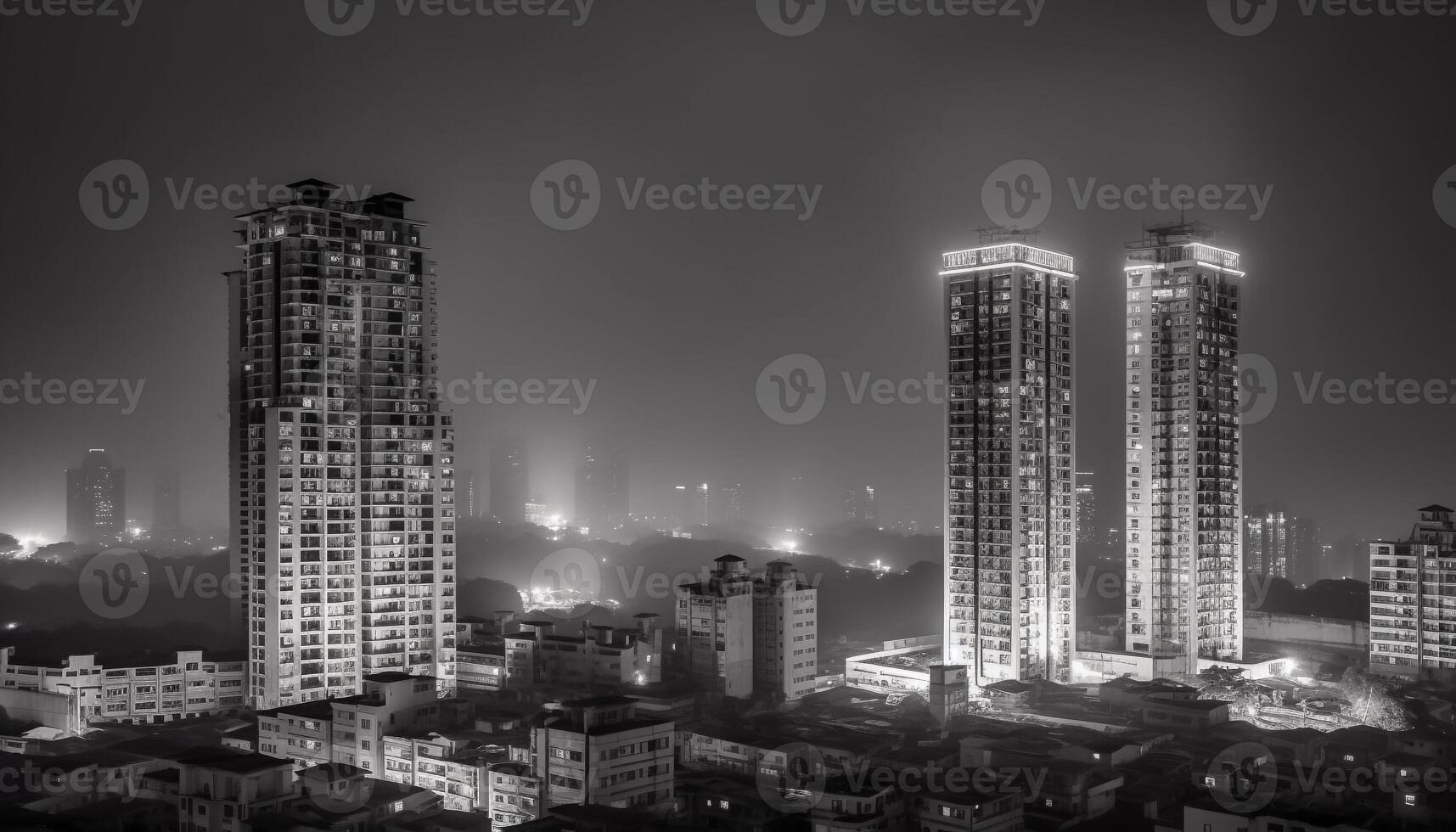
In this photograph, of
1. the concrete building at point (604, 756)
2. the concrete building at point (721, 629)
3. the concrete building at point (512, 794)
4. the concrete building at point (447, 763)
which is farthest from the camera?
the concrete building at point (721, 629)

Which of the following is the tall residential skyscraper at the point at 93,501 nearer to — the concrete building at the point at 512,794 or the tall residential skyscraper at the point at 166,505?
the tall residential skyscraper at the point at 166,505

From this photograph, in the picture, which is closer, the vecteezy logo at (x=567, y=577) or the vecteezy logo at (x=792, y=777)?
the vecteezy logo at (x=792, y=777)

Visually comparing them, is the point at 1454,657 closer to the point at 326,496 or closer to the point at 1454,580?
the point at 1454,580

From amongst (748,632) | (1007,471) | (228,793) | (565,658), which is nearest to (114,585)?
(565,658)

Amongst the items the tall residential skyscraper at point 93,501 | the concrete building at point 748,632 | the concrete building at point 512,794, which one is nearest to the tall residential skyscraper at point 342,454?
the concrete building at point 748,632

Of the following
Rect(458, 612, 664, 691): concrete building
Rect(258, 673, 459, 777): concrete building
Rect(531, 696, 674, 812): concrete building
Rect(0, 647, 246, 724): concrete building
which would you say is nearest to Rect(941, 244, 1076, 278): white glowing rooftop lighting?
Rect(458, 612, 664, 691): concrete building

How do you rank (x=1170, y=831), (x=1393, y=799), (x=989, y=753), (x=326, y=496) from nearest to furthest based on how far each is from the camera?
1. (x=1170, y=831)
2. (x=1393, y=799)
3. (x=989, y=753)
4. (x=326, y=496)

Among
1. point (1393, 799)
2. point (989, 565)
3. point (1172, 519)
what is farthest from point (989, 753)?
point (1172, 519)
